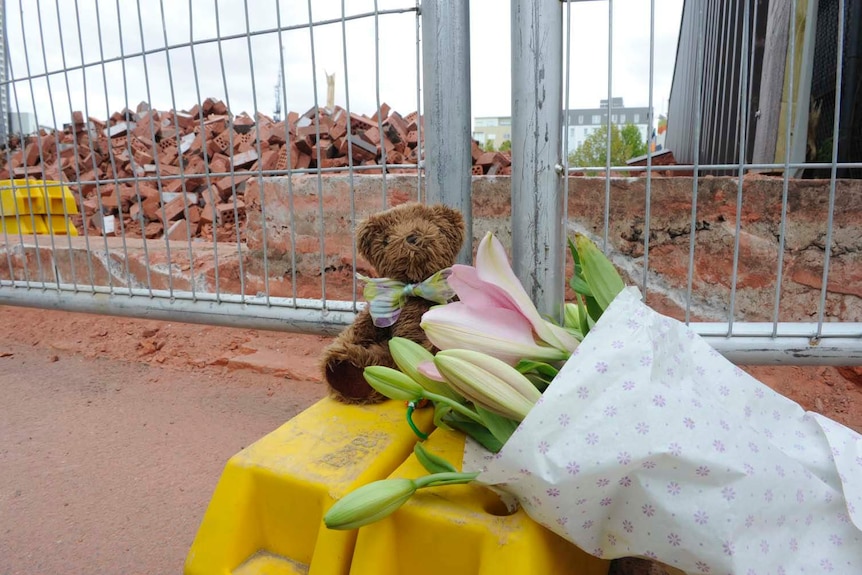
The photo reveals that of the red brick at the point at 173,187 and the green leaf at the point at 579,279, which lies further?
the red brick at the point at 173,187

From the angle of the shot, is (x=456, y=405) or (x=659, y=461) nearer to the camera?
(x=659, y=461)

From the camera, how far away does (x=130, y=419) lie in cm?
214

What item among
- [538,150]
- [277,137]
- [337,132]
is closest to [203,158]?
[337,132]

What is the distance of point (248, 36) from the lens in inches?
67.8

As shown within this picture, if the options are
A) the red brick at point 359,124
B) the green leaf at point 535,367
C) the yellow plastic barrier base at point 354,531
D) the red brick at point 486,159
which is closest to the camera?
the yellow plastic barrier base at point 354,531

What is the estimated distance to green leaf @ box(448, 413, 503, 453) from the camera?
0.83 m

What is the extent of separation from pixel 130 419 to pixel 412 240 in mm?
1562

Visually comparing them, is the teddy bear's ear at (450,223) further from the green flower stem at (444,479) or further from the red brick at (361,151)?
the red brick at (361,151)

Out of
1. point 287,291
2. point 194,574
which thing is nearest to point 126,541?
point 194,574

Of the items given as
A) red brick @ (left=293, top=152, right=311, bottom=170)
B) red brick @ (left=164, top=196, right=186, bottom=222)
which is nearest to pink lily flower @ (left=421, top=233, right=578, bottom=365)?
red brick @ (left=293, top=152, right=311, bottom=170)

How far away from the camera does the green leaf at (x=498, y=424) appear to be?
0.78 meters

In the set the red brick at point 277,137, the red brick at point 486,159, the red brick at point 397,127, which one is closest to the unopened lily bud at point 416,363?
the red brick at point 486,159

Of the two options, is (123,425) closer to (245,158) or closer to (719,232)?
(719,232)

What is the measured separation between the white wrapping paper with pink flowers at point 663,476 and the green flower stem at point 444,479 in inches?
1.4
